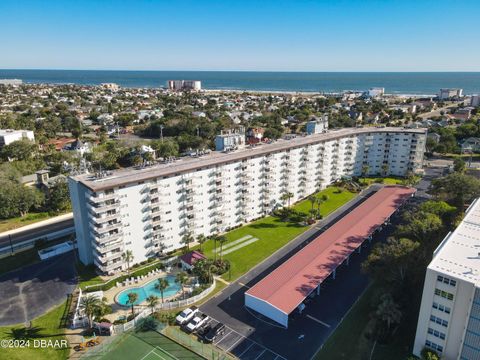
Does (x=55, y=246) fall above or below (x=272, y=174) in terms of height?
below

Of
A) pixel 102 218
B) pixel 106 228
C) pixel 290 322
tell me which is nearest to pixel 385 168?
pixel 290 322

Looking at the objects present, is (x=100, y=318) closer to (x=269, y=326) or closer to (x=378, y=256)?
(x=269, y=326)

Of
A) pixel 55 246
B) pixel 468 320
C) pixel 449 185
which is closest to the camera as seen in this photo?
pixel 468 320

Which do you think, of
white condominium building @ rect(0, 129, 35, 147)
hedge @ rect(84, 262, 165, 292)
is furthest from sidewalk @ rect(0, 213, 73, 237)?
white condominium building @ rect(0, 129, 35, 147)

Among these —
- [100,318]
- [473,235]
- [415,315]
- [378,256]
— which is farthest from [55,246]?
[473,235]

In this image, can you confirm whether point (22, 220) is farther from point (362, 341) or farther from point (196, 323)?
point (362, 341)

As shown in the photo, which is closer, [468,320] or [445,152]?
[468,320]

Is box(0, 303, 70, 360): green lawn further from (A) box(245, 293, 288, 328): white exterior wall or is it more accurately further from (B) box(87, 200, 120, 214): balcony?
(A) box(245, 293, 288, 328): white exterior wall
